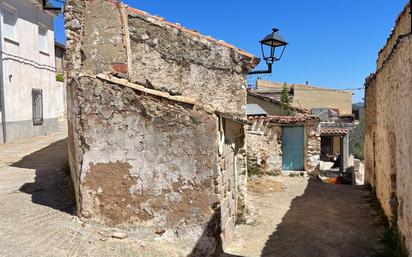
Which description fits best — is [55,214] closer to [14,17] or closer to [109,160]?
[109,160]

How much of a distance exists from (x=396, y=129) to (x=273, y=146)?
907cm

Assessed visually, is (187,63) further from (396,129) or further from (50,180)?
(396,129)

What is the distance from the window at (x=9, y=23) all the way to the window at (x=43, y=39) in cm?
245

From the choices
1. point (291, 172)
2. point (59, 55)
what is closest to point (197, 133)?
point (291, 172)

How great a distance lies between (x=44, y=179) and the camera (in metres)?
7.97

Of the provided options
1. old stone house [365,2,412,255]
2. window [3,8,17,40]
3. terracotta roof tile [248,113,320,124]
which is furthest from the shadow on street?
terracotta roof tile [248,113,320,124]

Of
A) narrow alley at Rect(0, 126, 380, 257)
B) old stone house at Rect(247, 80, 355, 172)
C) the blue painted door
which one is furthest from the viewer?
old stone house at Rect(247, 80, 355, 172)

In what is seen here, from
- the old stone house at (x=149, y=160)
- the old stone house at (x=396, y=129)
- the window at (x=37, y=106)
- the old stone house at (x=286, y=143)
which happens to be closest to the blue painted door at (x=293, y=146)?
the old stone house at (x=286, y=143)

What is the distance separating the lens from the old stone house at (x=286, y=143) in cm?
1573

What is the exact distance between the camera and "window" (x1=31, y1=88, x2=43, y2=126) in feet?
51.2

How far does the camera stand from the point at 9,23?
13.8m

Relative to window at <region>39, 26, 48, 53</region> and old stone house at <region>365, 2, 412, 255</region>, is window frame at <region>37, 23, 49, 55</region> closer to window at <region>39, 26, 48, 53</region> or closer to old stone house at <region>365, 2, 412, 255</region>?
window at <region>39, 26, 48, 53</region>

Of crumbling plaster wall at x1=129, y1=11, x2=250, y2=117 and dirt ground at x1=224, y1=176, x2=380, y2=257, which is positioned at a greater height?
crumbling plaster wall at x1=129, y1=11, x2=250, y2=117

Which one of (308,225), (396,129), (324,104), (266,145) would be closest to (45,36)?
(266,145)
